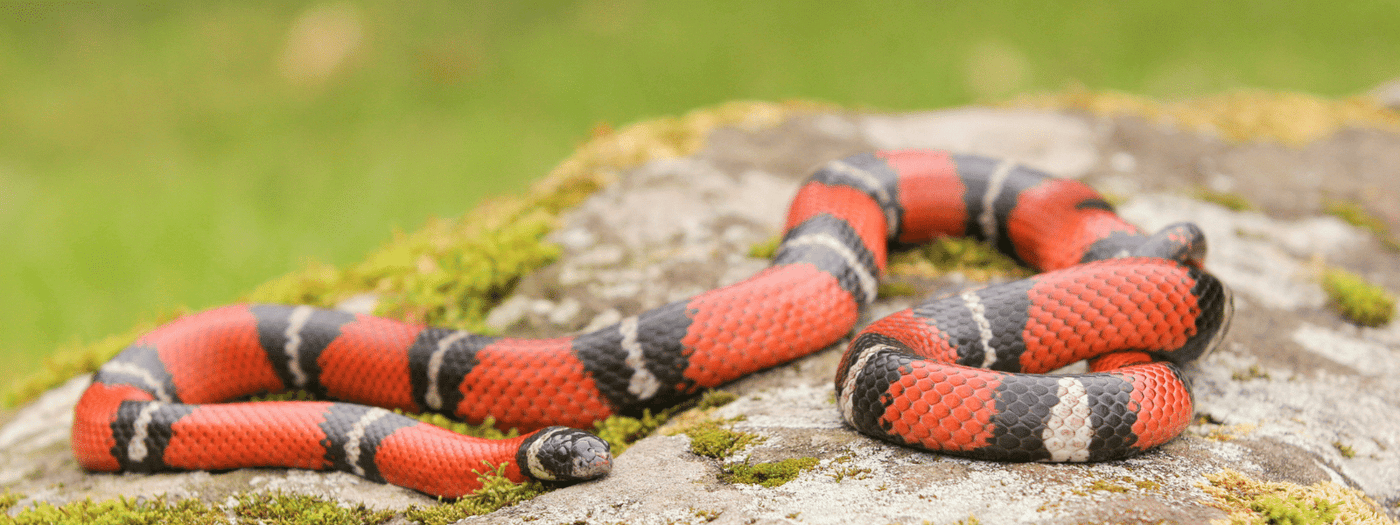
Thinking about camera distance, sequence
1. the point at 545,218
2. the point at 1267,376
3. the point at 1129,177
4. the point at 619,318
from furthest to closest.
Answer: the point at 1129,177
the point at 545,218
the point at 619,318
the point at 1267,376

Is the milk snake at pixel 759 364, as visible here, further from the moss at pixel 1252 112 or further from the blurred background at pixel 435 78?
the blurred background at pixel 435 78

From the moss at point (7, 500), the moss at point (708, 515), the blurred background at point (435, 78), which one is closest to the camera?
the moss at point (708, 515)

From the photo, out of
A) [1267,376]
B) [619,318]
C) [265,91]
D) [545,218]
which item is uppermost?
[265,91]

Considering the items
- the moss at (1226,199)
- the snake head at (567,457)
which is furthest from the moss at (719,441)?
the moss at (1226,199)

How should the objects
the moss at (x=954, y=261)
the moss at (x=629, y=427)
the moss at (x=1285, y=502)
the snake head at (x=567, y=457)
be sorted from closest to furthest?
the moss at (x=1285, y=502) → the snake head at (x=567, y=457) → the moss at (x=629, y=427) → the moss at (x=954, y=261)

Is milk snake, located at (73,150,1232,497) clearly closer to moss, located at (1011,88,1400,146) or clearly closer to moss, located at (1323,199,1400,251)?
moss, located at (1323,199,1400,251)

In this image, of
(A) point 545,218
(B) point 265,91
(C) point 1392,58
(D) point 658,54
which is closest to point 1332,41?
(C) point 1392,58

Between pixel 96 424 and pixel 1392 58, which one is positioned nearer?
pixel 96 424

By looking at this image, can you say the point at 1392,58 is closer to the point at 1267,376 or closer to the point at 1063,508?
the point at 1267,376
